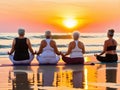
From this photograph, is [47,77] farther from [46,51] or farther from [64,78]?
[46,51]

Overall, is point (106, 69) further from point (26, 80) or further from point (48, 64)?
point (26, 80)

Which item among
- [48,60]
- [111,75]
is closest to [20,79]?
[111,75]

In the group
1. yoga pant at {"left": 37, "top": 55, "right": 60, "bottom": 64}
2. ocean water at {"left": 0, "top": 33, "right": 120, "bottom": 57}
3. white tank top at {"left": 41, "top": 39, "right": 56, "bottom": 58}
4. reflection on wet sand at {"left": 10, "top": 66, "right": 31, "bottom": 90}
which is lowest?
reflection on wet sand at {"left": 10, "top": 66, "right": 31, "bottom": 90}

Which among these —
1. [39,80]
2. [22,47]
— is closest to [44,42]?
[22,47]

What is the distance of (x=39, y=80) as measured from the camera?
12258 millimetres

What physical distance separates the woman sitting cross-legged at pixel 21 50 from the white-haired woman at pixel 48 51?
0.38 m

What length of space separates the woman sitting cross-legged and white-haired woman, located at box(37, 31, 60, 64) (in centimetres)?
38

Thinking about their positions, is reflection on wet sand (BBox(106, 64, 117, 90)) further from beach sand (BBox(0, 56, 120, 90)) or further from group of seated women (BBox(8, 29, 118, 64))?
group of seated women (BBox(8, 29, 118, 64))

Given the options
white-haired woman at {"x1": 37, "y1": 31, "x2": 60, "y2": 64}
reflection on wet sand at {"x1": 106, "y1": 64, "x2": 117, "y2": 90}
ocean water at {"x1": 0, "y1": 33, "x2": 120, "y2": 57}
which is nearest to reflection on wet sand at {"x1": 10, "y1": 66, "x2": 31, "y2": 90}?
white-haired woman at {"x1": 37, "y1": 31, "x2": 60, "y2": 64}

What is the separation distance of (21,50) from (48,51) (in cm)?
96

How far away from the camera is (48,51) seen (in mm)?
16625

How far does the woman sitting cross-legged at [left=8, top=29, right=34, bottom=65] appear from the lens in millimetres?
16406

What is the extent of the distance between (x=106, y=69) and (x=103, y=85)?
3.92 meters

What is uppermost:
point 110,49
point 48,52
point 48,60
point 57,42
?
point 57,42
